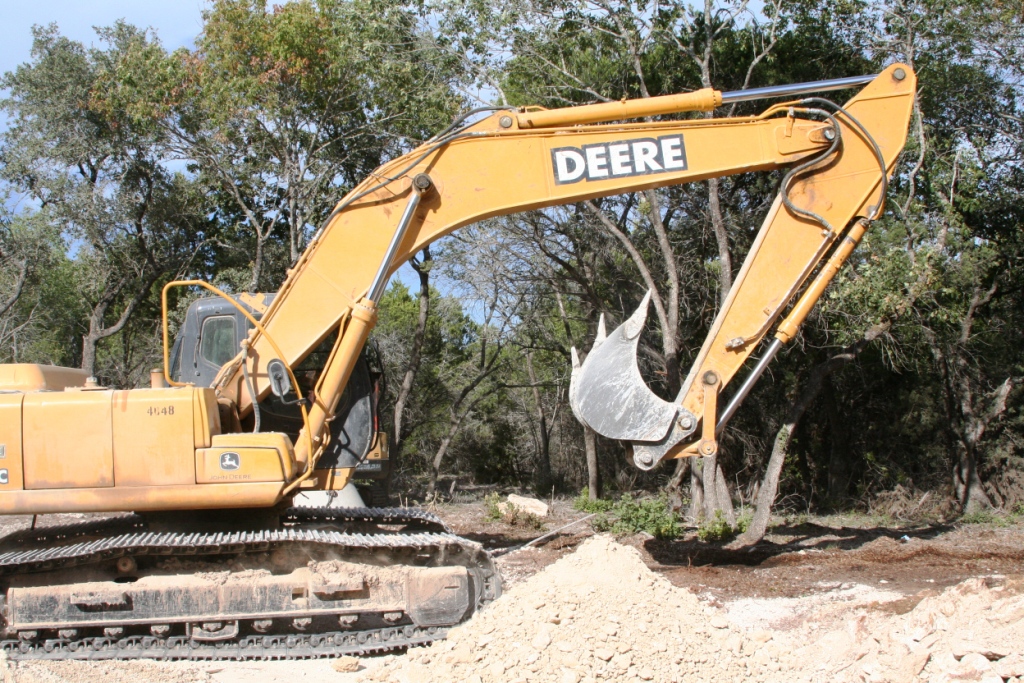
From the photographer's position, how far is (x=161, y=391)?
20.9 ft

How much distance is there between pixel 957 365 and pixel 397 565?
9.72 metres

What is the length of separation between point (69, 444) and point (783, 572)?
6165 mm

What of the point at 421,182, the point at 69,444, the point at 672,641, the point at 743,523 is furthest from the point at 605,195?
the point at 743,523

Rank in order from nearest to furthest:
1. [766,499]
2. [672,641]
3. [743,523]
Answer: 1. [672,641]
2. [766,499]
3. [743,523]

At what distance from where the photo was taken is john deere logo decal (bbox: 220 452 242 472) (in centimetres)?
634

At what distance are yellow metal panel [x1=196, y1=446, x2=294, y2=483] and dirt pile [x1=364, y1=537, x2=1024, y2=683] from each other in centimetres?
151

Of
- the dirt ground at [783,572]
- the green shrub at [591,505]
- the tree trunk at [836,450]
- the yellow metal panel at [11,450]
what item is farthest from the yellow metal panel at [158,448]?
the tree trunk at [836,450]

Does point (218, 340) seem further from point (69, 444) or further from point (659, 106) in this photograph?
point (659, 106)

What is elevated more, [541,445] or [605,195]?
[605,195]

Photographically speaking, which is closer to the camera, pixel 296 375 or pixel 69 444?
pixel 69 444

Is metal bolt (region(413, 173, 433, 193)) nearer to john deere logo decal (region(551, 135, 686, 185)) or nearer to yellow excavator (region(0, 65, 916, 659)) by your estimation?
yellow excavator (region(0, 65, 916, 659))

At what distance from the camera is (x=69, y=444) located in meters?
6.31

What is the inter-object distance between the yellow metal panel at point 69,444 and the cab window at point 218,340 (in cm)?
166

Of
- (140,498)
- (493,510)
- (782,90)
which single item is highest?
(782,90)
